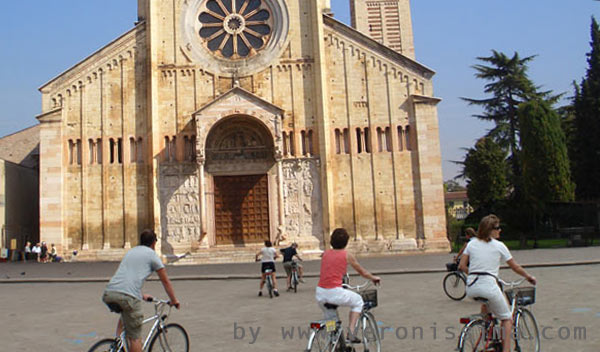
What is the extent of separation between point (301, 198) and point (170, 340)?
21.9 m

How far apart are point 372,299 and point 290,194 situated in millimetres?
21735

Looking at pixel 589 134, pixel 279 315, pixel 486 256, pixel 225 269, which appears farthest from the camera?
pixel 589 134

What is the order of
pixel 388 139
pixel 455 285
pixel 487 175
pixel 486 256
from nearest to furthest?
pixel 486 256 → pixel 455 285 → pixel 388 139 → pixel 487 175

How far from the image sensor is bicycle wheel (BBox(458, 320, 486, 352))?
586 cm

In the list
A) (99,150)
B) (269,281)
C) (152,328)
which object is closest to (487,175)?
(99,150)

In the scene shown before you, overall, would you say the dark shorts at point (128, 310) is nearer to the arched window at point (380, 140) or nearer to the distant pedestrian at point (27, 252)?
the arched window at point (380, 140)

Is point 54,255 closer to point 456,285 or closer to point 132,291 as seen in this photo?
point 456,285

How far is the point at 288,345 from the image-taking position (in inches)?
311

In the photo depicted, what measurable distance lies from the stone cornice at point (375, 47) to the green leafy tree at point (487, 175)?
15771 millimetres

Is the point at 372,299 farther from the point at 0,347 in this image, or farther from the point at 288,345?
the point at 0,347

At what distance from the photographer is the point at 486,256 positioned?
20.5 feet

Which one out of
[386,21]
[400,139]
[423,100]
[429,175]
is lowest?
[429,175]

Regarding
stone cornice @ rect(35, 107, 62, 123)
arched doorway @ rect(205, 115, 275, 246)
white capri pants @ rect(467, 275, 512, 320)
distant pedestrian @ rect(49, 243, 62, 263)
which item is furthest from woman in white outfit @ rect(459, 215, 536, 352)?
stone cornice @ rect(35, 107, 62, 123)

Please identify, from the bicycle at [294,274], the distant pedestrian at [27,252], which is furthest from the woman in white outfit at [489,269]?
the distant pedestrian at [27,252]
